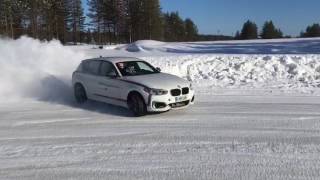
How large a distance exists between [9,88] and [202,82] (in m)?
6.56

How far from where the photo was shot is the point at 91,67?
560 inches

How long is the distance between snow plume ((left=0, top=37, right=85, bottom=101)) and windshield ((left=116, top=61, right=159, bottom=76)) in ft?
8.81

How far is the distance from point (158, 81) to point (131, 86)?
64 centimetres

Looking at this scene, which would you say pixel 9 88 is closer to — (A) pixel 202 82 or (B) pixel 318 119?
(A) pixel 202 82

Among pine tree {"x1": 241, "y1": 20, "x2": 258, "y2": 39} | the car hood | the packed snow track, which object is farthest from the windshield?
pine tree {"x1": 241, "y1": 20, "x2": 258, "y2": 39}

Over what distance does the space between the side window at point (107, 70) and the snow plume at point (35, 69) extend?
215 cm

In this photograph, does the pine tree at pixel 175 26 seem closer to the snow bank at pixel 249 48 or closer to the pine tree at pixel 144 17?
the pine tree at pixel 144 17

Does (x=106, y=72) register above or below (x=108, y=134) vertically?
above

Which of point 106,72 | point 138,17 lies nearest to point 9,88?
point 106,72

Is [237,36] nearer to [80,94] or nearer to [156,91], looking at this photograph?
[80,94]

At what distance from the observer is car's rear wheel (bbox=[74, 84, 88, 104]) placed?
14359 mm

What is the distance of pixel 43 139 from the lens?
997 centimetres

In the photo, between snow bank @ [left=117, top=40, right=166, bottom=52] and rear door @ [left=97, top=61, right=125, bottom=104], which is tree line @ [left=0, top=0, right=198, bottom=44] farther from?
rear door @ [left=97, top=61, right=125, bottom=104]

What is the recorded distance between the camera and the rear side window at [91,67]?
13.9 meters
